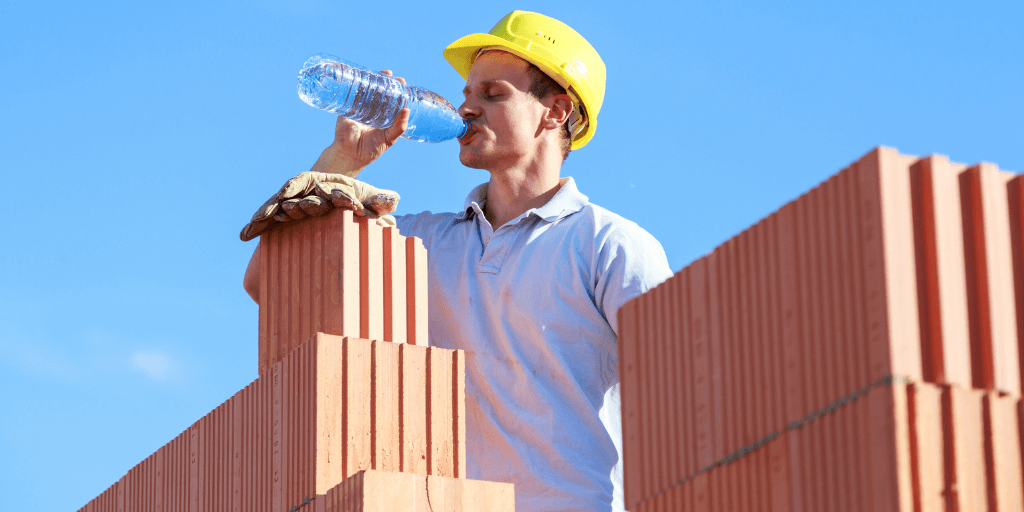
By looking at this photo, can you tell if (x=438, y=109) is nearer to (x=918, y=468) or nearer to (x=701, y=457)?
(x=701, y=457)

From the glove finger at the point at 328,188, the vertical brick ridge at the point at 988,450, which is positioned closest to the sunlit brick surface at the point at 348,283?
the glove finger at the point at 328,188

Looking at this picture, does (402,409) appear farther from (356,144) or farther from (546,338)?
(356,144)

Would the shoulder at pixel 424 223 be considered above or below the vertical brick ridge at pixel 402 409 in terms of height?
above

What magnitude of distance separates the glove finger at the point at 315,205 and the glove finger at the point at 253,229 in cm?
38

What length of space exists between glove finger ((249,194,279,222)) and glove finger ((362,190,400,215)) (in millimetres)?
494

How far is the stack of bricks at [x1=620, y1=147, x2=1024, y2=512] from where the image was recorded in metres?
4.70

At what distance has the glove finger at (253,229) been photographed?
8266 mm

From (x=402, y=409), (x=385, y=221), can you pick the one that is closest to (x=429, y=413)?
(x=402, y=409)

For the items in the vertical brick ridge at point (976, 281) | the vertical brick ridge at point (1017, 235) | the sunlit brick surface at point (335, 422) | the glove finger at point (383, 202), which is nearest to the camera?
the vertical brick ridge at point (976, 281)

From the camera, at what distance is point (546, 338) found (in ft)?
27.1

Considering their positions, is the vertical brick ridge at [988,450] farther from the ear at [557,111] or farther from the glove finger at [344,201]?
the ear at [557,111]

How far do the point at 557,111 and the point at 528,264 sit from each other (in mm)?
1283

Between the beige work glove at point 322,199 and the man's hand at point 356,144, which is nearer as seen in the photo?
the beige work glove at point 322,199

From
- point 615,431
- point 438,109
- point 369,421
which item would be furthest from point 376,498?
point 438,109
